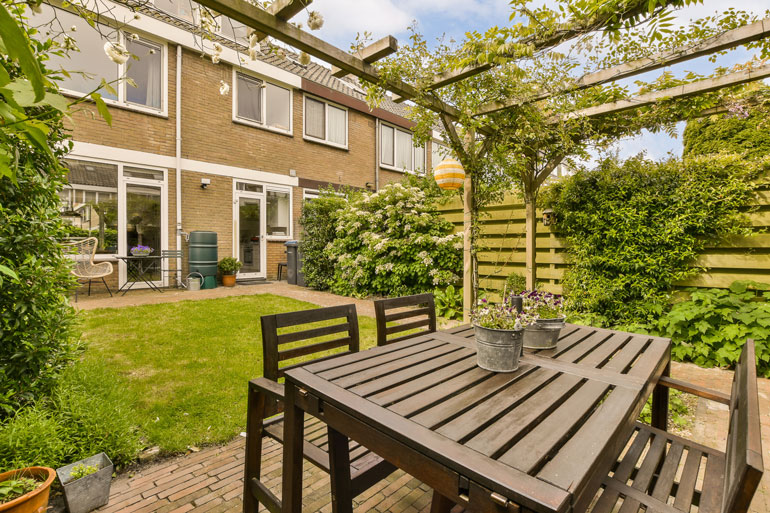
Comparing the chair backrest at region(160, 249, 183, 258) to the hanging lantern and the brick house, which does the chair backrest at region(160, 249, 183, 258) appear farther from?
the hanging lantern

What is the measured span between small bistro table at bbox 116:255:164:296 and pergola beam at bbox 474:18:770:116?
727cm

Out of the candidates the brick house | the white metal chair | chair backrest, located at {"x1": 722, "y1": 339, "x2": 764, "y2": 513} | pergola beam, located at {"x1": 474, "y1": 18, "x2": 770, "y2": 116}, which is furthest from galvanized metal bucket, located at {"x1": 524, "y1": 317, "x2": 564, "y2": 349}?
the white metal chair

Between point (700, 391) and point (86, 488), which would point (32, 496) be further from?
point (700, 391)

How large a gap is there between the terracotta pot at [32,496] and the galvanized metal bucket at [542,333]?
87.4 inches

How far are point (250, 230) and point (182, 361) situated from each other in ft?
21.4

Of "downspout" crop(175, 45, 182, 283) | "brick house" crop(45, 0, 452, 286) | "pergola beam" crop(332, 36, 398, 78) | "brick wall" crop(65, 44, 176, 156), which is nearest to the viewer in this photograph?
"pergola beam" crop(332, 36, 398, 78)

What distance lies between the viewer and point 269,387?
1.71m

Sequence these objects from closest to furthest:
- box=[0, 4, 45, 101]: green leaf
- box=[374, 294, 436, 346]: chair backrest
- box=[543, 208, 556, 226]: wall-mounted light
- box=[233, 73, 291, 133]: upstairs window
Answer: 1. box=[0, 4, 45, 101]: green leaf
2. box=[374, 294, 436, 346]: chair backrest
3. box=[543, 208, 556, 226]: wall-mounted light
4. box=[233, 73, 291, 133]: upstairs window

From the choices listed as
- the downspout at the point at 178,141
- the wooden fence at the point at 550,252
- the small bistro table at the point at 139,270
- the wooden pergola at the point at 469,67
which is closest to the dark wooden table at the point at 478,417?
the wooden pergola at the point at 469,67

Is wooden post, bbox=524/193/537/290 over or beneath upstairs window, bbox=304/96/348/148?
beneath

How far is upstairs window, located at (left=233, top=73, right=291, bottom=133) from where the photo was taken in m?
9.56

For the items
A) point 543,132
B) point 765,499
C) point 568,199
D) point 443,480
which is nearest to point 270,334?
point 443,480

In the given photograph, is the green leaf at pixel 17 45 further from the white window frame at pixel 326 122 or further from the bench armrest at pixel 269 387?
the white window frame at pixel 326 122

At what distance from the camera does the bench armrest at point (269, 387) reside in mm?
1636
